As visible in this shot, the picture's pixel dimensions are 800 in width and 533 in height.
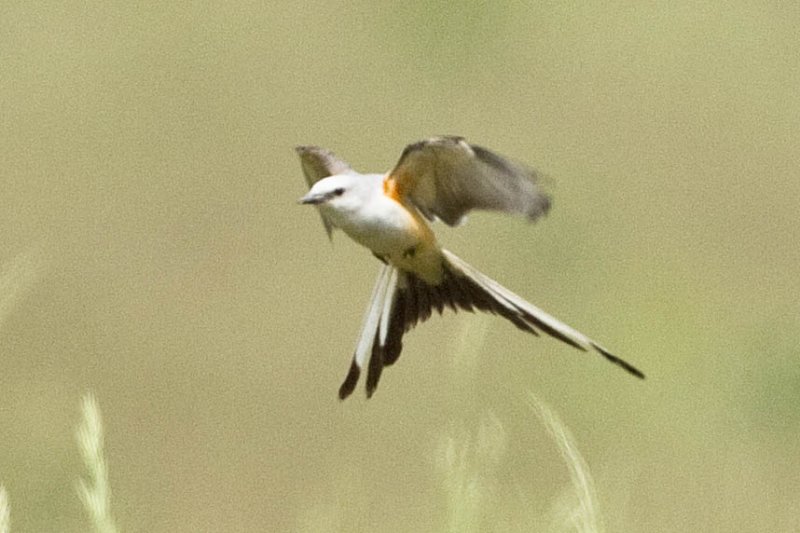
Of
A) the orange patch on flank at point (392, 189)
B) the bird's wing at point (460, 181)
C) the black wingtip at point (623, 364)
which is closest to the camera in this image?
the black wingtip at point (623, 364)

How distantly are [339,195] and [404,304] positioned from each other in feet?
0.70

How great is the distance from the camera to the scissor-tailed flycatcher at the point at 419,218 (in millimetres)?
1373

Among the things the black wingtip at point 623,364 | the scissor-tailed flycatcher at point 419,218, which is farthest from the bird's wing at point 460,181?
the black wingtip at point 623,364

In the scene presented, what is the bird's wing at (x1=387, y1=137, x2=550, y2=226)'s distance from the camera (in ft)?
4.43

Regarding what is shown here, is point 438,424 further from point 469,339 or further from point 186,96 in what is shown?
point 469,339

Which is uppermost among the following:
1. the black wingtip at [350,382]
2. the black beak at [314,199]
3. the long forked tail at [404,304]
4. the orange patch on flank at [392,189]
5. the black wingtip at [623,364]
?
the black beak at [314,199]

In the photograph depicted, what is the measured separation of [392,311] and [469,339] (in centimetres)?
60

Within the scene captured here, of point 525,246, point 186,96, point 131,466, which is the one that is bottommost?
point 131,466

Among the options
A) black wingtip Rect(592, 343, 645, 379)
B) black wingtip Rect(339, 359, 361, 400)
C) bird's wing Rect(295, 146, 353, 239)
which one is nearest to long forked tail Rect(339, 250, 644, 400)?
black wingtip Rect(339, 359, 361, 400)

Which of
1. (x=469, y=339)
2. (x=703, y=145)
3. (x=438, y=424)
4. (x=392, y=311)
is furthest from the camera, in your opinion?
(x=703, y=145)

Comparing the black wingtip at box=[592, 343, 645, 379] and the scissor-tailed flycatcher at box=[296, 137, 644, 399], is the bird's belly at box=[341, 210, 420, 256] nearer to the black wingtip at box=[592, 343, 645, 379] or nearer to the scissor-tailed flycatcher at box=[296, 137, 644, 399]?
the scissor-tailed flycatcher at box=[296, 137, 644, 399]

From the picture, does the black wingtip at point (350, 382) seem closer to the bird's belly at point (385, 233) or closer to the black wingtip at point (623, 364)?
the bird's belly at point (385, 233)

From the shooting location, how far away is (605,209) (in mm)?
4270

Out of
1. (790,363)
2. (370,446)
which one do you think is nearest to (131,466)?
(370,446)
